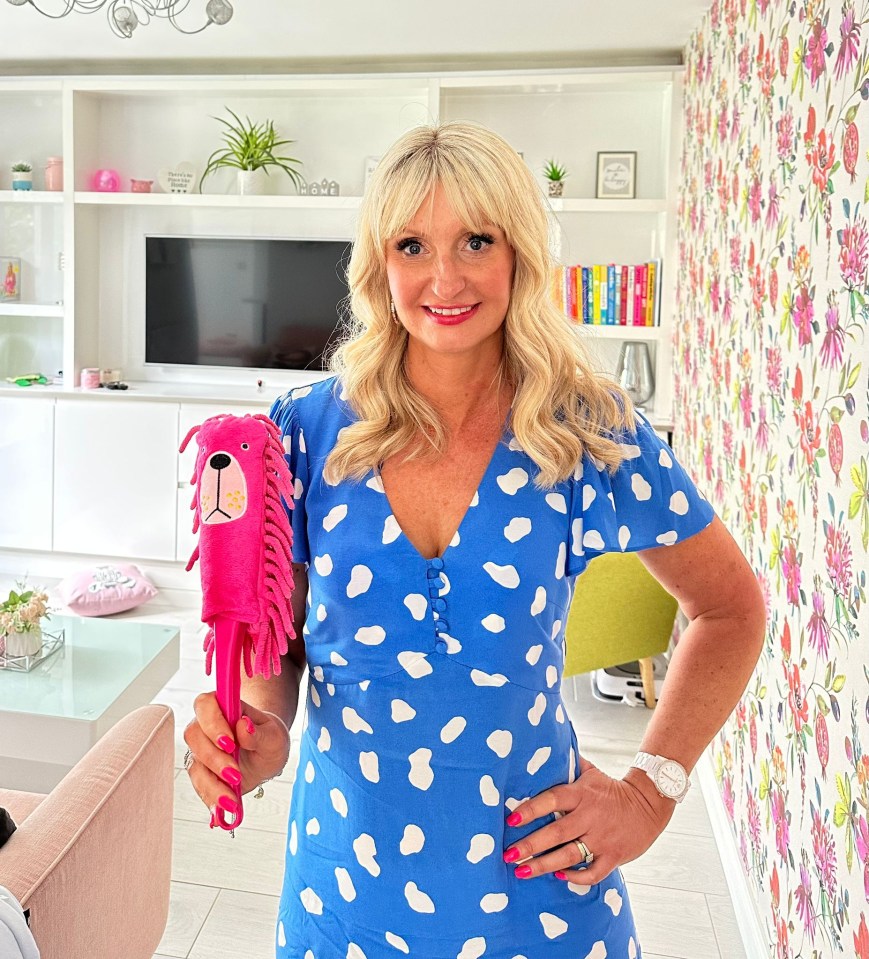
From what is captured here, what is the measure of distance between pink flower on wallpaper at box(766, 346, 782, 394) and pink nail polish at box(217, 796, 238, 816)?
5.15ft

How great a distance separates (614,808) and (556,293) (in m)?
0.58

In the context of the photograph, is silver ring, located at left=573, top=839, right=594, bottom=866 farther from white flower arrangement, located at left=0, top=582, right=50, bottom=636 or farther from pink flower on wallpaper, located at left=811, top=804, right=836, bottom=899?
white flower arrangement, located at left=0, top=582, right=50, bottom=636

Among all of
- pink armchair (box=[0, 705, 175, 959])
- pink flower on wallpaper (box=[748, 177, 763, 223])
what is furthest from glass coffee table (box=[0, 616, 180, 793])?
pink flower on wallpaper (box=[748, 177, 763, 223])

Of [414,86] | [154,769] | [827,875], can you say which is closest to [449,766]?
[154,769]

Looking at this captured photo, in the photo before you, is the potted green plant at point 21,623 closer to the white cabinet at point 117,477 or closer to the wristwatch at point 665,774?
the white cabinet at point 117,477

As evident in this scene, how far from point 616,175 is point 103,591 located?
2940 mm

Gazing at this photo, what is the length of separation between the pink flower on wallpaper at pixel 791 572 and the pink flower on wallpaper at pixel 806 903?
50cm

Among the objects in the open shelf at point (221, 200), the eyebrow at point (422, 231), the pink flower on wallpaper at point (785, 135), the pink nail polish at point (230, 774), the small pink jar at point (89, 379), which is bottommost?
the pink nail polish at point (230, 774)

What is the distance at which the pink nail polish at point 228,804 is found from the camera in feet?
2.83

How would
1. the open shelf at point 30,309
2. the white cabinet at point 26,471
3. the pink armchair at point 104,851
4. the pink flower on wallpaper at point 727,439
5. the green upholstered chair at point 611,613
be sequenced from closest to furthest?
the pink armchair at point 104,851
the pink flower on wallpaper at point 727,439
the green upholstered chair at point 611,613
the white cabinet at point 26,471
the open shelf at point 30,309

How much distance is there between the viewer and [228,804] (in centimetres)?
86

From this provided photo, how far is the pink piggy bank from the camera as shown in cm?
458

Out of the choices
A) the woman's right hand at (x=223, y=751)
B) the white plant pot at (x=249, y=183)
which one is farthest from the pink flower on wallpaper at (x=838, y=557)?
the white plant pot at (x=249, y=183)

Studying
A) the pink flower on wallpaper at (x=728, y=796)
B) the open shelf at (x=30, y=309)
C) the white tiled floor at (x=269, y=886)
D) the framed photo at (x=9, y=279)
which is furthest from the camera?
the framed photo at (x=9, y=279)
